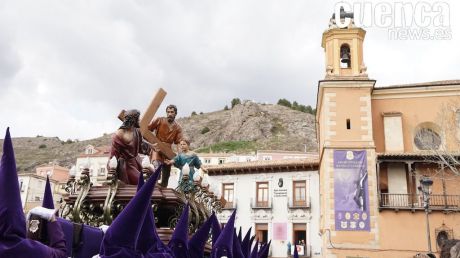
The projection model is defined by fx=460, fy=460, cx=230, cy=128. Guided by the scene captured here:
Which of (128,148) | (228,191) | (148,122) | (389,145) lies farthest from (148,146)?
(228,191)

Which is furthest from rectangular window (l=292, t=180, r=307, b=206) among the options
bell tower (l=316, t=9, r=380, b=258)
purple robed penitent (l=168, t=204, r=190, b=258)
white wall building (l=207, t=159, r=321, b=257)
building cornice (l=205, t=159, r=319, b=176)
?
purple robed penitent (l=168, t=204, r=190, b=258)

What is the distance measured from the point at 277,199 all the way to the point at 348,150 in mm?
9093

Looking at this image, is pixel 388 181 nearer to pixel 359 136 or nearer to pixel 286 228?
pixel 359 136

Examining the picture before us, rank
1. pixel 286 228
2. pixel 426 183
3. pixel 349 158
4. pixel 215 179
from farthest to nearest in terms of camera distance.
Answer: pixel 215 179
pixel 286 228
pixel 349 158
pixel 426 183

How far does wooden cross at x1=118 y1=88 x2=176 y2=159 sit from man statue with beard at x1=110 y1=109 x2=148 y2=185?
18.9 inches

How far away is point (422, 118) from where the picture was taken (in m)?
26.2

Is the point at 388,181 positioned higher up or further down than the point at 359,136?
further down

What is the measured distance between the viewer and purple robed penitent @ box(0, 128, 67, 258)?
6.92ft

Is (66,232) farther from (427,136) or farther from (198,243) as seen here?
(427,136)

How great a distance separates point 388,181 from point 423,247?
392cm

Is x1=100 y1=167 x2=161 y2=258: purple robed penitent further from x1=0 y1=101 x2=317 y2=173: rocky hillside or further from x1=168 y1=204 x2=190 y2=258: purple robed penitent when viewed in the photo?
x1=0 y1=101 x2=317 y2=173: rocky hillside

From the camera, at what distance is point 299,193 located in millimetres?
32719

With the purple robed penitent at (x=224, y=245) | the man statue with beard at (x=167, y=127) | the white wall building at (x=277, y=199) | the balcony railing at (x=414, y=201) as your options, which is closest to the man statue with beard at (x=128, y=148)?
the man statue with beard at (x=167, y=127)

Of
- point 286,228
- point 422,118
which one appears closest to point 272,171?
point 286,228
